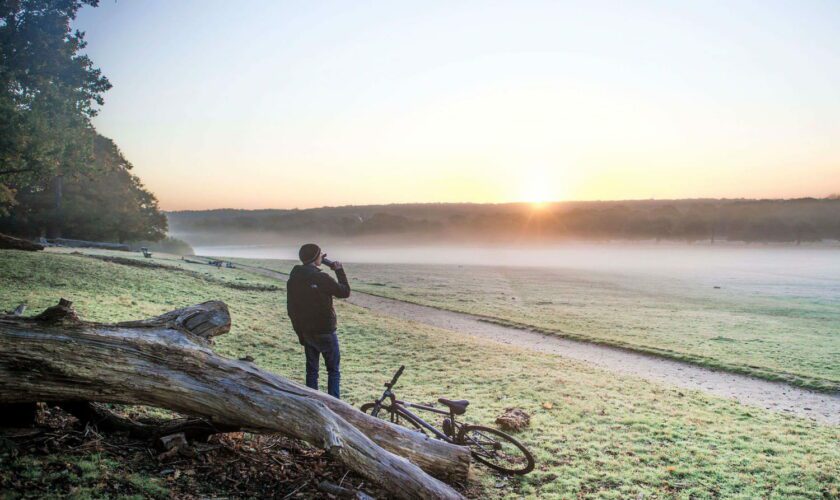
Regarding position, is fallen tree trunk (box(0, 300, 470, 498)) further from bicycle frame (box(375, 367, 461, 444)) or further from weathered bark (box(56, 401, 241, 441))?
bicycle frame (box(375, 367, 461, 444))

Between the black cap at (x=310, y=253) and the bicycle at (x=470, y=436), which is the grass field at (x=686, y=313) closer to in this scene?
the bicycle at (x=470, y=436)

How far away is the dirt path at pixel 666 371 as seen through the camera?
13.8 meters

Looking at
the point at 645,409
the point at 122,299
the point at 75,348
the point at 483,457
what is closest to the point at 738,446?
the point at 645,409

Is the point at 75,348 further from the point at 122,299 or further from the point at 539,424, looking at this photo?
the point at 122,299

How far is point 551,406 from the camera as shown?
12.0 metres

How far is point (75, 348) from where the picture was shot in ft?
19.1

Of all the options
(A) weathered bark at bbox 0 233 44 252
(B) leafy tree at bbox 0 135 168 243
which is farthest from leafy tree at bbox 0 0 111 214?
(B) leafy tree at bbox 0 135 168 243

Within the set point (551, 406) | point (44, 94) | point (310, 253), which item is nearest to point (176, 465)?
point (310, 253)

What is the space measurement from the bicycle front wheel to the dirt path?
877 cm

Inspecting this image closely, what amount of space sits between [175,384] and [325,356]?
10.9 feet

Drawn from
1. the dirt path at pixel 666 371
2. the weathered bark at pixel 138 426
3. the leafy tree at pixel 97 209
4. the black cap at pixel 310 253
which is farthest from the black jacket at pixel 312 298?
the leafy tree at pixel 97 209

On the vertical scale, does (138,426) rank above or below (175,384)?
below

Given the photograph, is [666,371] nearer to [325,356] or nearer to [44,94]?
[325,356]

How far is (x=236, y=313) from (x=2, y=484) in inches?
664
